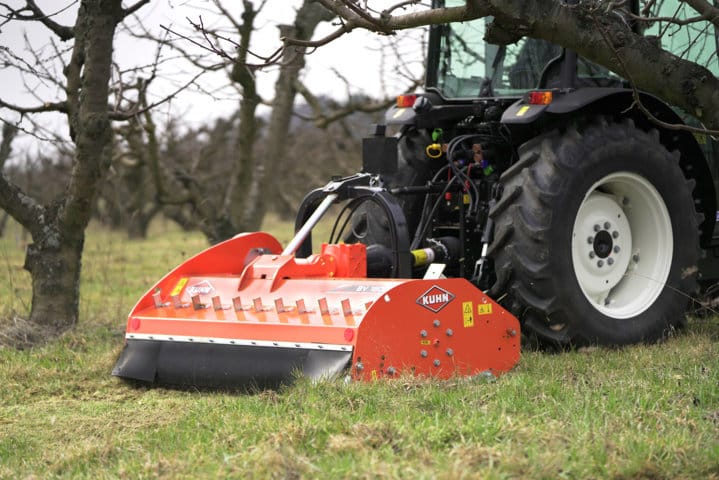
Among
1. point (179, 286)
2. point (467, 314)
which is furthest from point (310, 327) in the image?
point (179, 286)

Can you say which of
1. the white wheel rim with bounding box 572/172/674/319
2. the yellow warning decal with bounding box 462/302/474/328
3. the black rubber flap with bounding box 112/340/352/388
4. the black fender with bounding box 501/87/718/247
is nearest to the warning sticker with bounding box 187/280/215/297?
the black rubber flap with bounding box 112/340/352/388

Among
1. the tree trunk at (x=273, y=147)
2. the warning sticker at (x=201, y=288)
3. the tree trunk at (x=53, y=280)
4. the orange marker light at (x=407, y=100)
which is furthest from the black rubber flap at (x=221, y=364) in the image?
the tree trunk at (x=273, y=147)

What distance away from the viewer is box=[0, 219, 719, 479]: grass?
10.6ft

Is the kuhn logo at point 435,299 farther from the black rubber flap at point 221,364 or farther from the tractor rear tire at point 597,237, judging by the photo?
the tractor rear tire at point 597,237

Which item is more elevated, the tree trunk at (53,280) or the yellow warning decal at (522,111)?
the yellow warning decal at (522,111)

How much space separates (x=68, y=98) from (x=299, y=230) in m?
2.38

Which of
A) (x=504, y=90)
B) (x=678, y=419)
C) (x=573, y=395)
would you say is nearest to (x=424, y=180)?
(x=504, y=90)

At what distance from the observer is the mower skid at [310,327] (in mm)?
4500

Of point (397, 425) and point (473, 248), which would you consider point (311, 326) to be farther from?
point (473, 248)

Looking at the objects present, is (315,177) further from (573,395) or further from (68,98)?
(573,395)

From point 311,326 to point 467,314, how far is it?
2.50 ft

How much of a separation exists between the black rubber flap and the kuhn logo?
1.54ft

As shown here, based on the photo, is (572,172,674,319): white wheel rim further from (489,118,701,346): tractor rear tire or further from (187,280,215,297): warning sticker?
(187,280,215,297): warning sticker

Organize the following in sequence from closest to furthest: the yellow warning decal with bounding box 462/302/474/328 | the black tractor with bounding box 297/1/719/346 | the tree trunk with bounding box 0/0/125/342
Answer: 1. the yellow warning decal with bounding box 462/302/474/328
2. the black tractor with bounding box 297/1/719/346
3. the tree trunk with bounding box 0/0/125/342
